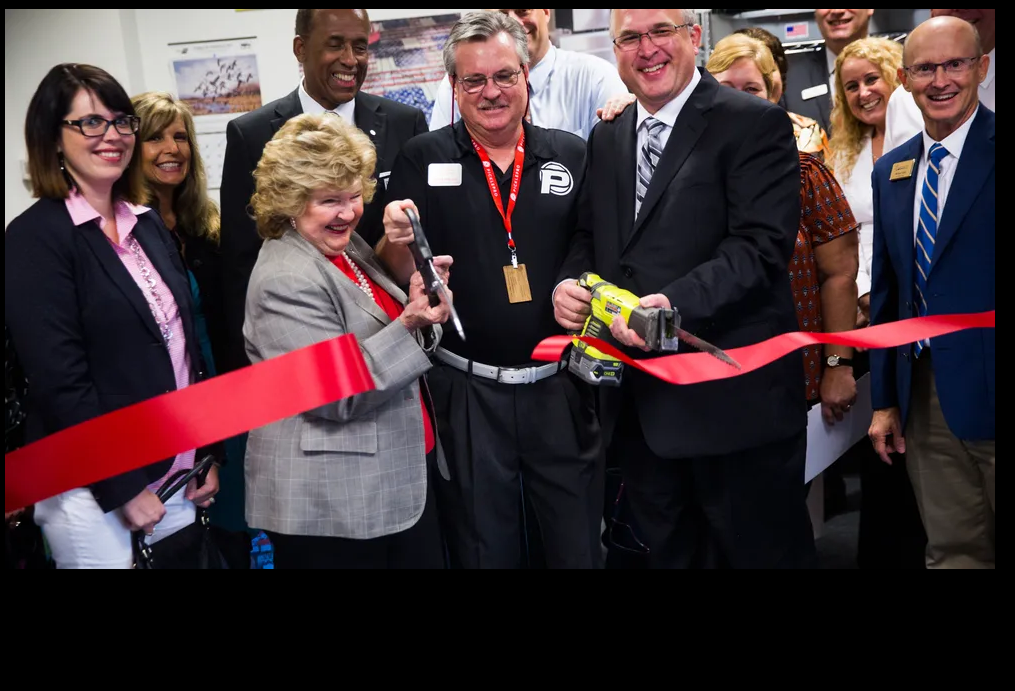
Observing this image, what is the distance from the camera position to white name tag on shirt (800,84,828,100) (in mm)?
3715

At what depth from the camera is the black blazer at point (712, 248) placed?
2.41 metres

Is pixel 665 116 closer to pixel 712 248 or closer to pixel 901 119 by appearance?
pixel 712 248

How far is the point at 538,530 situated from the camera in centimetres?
298

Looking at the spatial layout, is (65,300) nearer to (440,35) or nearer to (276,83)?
(276,83)

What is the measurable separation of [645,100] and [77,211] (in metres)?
1.53

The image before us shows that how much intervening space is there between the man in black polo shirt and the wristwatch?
0.74 meters

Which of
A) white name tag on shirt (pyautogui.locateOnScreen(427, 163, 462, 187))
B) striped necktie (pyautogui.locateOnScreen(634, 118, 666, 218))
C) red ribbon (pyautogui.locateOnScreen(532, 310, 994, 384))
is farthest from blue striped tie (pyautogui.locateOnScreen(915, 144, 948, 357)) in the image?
white name tag on shirt (pyautogui.locateOnScreen(427, 163, 462, 187))

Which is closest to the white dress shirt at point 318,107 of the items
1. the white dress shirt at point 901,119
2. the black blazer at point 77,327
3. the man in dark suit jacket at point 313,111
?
the man in dark suit jacket at point 313,111

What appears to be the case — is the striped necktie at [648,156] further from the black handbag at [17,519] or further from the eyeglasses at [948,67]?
the black handbag at [17,519]

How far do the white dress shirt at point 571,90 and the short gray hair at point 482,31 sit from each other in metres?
0.49

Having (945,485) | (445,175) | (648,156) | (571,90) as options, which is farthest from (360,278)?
(945,485)

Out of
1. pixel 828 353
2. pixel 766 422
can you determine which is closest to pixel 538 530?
pixel 766 422

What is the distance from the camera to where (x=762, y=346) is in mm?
2496

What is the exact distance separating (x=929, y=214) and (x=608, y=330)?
36.9 inches
